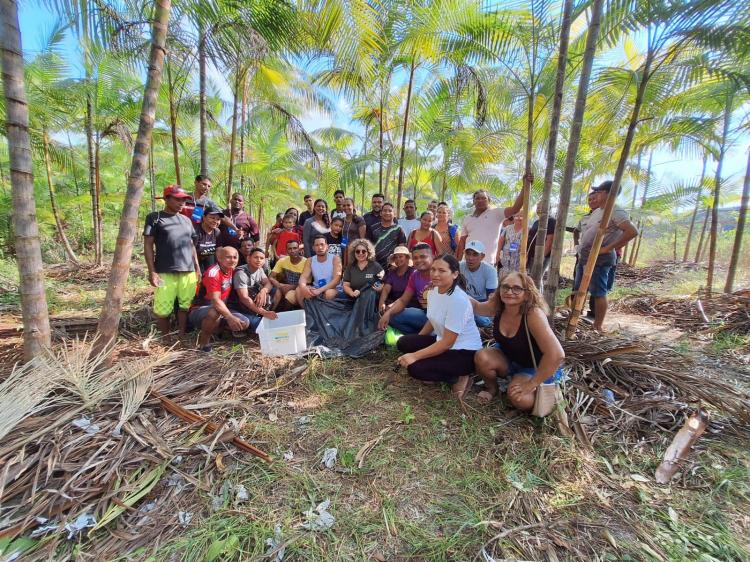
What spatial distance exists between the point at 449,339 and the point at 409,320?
1051 mm

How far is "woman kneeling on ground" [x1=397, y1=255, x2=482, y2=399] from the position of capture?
282cm

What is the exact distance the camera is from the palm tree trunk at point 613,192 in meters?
3.02

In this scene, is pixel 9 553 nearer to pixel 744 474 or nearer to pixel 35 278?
pixel 35 278

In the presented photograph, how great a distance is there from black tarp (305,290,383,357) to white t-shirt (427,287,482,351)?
3.26 feet

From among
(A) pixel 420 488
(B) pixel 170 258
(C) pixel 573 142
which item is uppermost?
(C) pixel 573 142

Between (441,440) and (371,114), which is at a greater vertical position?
(371,114)

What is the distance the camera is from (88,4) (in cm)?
298

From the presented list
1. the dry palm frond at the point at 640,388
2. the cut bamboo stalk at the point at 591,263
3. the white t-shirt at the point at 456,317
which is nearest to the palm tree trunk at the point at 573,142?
the cut bamboo stalk at the point at 591,263

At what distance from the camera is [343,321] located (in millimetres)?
4199

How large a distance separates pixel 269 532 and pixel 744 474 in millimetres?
3014


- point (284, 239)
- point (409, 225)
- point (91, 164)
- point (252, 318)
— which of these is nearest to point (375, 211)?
point (409, 225)

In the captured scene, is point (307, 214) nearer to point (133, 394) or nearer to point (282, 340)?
point (282, 340)

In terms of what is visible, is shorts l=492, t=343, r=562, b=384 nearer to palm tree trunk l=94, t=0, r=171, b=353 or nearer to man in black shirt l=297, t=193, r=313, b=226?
palm tree trunk l=94, t=0, r=171, b=353

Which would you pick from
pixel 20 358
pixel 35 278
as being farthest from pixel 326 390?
pixel 20 358
